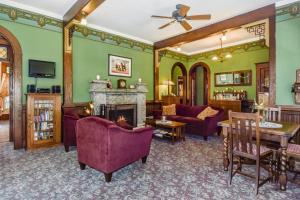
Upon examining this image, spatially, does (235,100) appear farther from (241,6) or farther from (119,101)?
(119,101)

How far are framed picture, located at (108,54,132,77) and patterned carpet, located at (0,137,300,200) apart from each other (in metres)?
3.04

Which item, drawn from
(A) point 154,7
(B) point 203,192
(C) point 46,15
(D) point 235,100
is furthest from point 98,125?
(D) point 235,100

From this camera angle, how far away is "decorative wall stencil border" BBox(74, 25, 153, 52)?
5149mm

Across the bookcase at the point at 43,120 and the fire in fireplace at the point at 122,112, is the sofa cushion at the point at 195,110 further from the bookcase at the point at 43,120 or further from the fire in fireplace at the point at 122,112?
the bookcase at the point at 43,120

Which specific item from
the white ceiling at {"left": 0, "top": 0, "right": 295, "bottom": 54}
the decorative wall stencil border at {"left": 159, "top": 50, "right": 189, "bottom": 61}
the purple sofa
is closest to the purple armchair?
the purple sofa

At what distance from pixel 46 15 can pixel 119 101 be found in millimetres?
3012

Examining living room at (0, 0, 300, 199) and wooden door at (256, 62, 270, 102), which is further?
wooden door at (256, 62, 270, 102)

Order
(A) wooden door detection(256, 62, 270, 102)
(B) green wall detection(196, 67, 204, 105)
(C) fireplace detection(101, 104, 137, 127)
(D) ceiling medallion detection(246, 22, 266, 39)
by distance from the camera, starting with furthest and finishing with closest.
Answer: (B) green wall detection(196, 67, 204, 105) → (A) wooden door detection(256, 62, 270, 102) → (C) fireplace detection(101, 104, 137, 127) → (D) ceiling medallion detection(246, 22, 266, 39)

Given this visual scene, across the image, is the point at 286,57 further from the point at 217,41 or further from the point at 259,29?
the point at 217,41

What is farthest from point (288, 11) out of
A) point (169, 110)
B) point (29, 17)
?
point (29, 17)

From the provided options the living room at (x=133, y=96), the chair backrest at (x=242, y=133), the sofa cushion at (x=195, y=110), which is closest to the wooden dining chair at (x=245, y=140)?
the chair backrest at (x=242, y=133)

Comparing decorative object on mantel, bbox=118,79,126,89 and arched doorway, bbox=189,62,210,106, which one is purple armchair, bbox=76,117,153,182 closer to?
decorative object on mantel, bbox=118,79,126,89

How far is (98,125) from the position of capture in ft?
8.10

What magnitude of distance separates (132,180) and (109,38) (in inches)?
180
